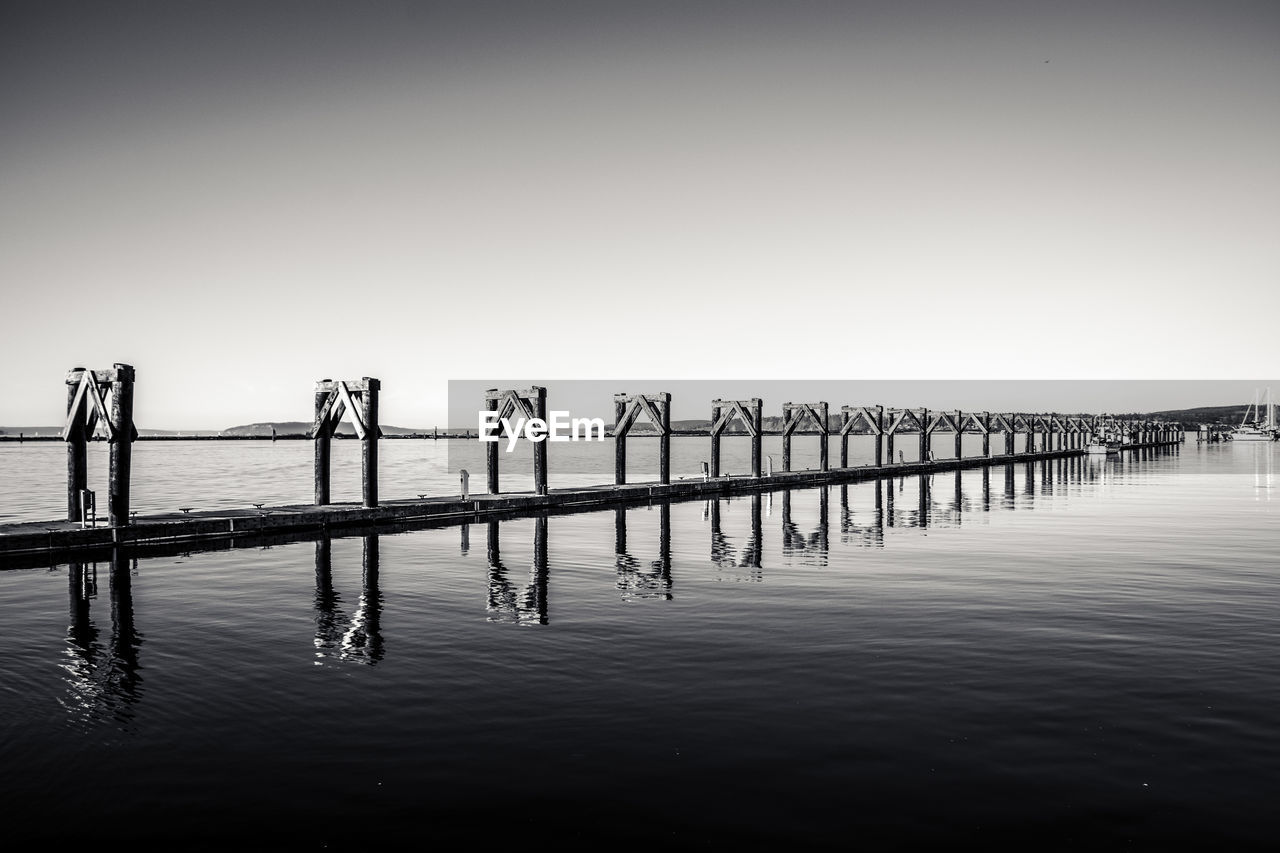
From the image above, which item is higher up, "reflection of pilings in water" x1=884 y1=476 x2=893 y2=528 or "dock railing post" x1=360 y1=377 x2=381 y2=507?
"dock railing post" x1=360 y1=377 x2=381 y2=507

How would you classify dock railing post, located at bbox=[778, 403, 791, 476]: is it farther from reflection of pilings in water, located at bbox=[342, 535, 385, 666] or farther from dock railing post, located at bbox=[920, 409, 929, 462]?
reflection of pilings in water, located at bbox=[342, 535, 385, 666]

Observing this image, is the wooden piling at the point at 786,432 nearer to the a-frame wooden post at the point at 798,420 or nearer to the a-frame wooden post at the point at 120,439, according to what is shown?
the a-frame wooden post at the point at 798,420

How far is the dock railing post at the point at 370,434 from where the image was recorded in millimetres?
28938

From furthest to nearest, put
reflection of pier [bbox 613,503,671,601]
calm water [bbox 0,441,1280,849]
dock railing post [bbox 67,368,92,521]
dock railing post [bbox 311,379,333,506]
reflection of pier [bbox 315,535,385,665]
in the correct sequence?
dock railing post [bbox 311,379,333,506]
dock railing post [bbox 67,368,92,521]
reflection of pier [bbox 613,503,671,601]
reflection of pier [bbox 315,535,385,665]
calm water [bbox 0,441,1280,849]

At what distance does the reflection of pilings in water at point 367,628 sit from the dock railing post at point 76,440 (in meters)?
10.4

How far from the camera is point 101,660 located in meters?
11.7

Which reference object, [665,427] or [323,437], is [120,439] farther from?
[665,427]

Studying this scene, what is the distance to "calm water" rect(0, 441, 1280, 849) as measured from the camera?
22.5 feet

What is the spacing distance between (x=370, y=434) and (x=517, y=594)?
14.3 m

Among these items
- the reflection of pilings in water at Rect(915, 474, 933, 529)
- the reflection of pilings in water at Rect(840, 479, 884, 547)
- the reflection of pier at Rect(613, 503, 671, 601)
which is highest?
the reflection of pier at Rect(613, 503, 671, 601)

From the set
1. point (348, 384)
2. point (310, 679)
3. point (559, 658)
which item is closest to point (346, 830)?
point (310, 679)

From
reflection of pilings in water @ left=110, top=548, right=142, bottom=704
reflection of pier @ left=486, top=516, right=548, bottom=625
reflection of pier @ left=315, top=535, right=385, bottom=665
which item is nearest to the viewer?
reflection of pilings in water @ left=110, top=548, right=142, bottom=704

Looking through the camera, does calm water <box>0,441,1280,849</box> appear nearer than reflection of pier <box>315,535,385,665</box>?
Yes

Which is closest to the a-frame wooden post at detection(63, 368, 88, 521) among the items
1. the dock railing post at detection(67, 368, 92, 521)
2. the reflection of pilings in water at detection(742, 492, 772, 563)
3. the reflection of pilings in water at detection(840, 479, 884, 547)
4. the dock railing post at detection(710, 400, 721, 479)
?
the dock railing post at detection(67, 368, 92, 521)
